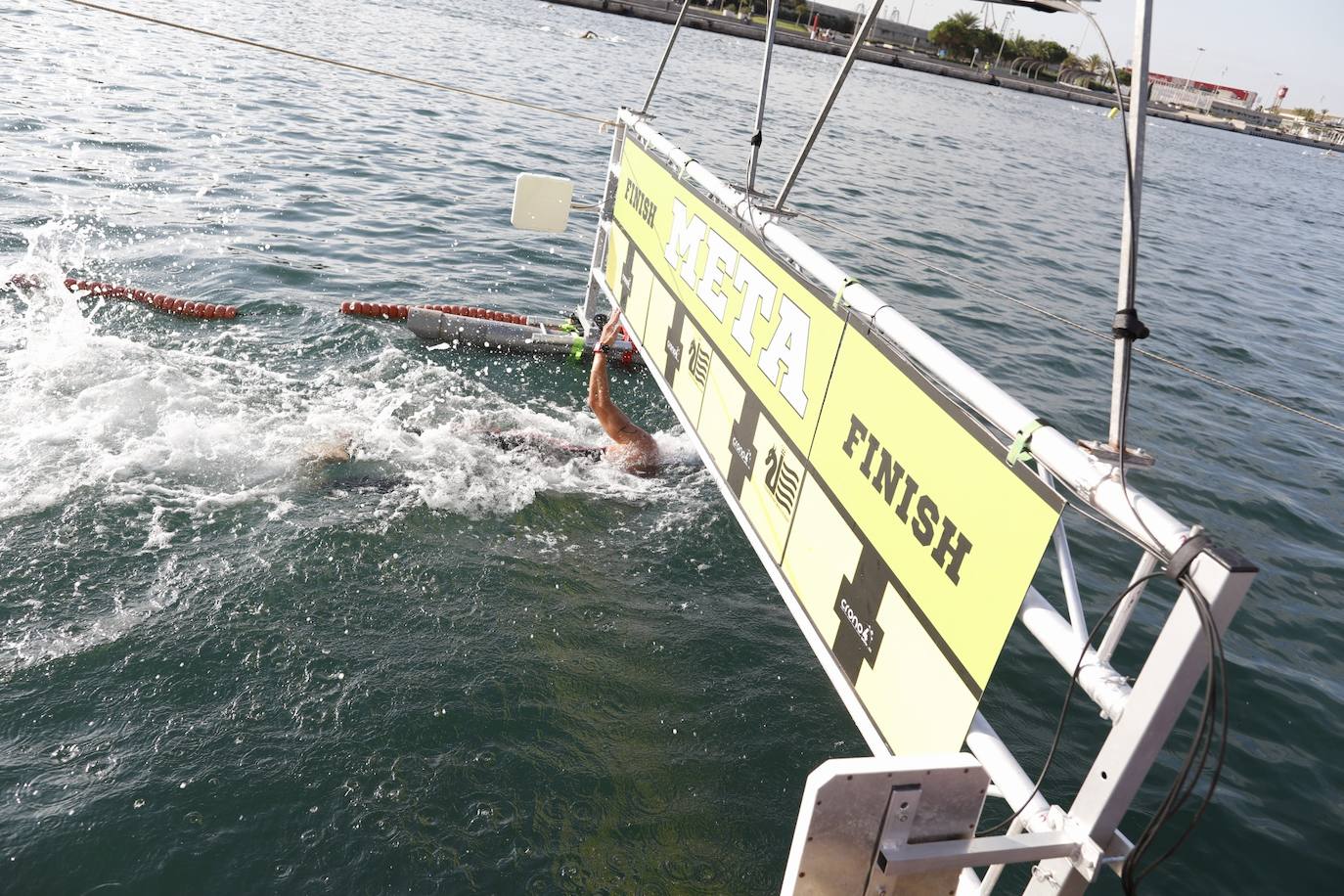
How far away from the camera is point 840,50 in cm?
7881

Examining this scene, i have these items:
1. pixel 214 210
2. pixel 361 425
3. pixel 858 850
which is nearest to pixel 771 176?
pixel 214 210

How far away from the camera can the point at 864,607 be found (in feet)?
12.3

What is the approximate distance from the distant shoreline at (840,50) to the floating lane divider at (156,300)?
56904 millimetres

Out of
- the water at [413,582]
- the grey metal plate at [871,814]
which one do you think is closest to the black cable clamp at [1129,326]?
the grey metal plate at [871,814]

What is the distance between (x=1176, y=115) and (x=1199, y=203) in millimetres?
91624

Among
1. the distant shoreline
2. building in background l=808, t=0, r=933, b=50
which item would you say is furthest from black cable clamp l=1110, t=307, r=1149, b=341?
building in background l=808, t=0, r=933, b=50

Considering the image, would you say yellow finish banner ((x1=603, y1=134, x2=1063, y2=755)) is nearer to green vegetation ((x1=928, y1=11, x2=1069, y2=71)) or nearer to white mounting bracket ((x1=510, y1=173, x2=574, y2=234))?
white mounting bracket ((x1=510, y1=173, x2=574, y2=234))

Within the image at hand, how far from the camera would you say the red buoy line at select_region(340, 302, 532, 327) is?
1037 centimetres

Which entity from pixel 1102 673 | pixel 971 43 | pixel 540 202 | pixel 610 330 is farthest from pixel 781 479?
pixel 971 43

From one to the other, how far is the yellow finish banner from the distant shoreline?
6067cm

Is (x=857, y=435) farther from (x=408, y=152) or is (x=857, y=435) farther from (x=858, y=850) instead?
(x=408, y=152)

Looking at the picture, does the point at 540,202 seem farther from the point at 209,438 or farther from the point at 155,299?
the point at 155,299

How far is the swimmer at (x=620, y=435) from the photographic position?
7.83 metres

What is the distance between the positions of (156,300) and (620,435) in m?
5.46
